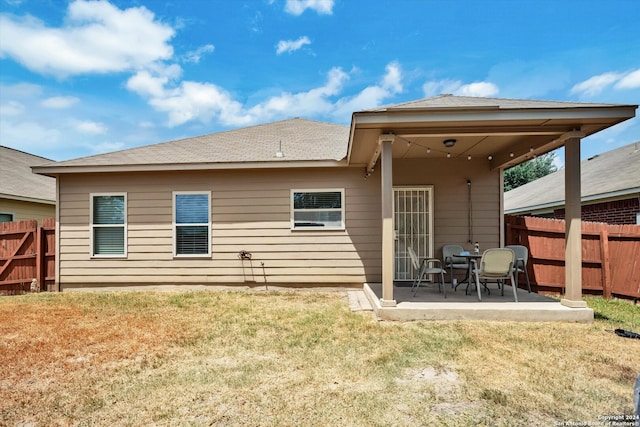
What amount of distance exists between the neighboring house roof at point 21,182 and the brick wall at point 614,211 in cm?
1525

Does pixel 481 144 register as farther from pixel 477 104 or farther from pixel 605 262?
pixel 605 262

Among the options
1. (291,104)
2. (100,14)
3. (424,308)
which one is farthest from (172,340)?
(291,104)

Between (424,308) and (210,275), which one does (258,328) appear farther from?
(210,275)

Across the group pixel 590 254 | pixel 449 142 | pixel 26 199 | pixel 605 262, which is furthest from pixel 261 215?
pixel 26 199

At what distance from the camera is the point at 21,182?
10.8 m

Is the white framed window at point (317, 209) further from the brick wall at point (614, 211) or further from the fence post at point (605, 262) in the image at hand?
the brick wall at point (614, 211)

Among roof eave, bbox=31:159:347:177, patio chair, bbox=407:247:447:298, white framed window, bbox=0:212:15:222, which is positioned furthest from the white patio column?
white framed window, bbox=0:212:15:222

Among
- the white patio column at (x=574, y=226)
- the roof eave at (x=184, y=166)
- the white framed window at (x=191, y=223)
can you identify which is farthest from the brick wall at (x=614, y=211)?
the white framed window at (x=191, y=223)

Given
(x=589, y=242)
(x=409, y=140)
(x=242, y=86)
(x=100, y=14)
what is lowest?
(x=589, y=242)

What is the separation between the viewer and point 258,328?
15.2 ft

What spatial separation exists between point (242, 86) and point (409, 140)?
14.5 metres

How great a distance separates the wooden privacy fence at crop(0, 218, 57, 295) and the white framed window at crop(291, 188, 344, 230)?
5.34m

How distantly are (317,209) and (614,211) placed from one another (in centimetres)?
754

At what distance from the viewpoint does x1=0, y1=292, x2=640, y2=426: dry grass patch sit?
2.48 m
